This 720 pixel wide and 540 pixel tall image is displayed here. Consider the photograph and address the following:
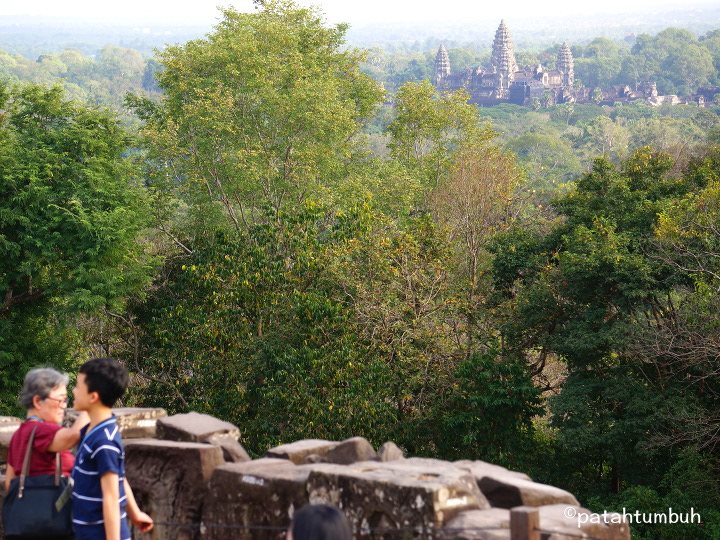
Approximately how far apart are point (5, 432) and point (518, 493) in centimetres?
378

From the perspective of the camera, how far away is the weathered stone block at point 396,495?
5.38 meters

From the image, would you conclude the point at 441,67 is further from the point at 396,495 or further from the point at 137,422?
the point at 396,495

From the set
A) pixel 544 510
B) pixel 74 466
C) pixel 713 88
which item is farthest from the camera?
pixel 713 88

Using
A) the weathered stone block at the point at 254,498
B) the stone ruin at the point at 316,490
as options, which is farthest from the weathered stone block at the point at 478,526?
the weathered stone block at the point at 254,498

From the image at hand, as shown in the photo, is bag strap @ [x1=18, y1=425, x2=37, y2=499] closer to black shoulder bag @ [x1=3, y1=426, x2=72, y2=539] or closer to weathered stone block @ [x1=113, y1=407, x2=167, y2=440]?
black shoulder bag @ [x1=3, y1=426, x2=72, y2=539]

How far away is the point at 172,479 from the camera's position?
6.61 meters

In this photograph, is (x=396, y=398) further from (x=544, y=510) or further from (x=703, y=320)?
(x=544, y=510)

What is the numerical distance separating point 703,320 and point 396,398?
5.43 meters

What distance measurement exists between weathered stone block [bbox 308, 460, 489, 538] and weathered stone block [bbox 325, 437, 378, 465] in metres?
0.38

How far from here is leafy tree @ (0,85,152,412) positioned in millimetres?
20562

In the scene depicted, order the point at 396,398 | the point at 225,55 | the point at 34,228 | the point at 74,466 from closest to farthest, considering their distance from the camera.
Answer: the point at 74,466 → the point at 396,398 → the point at 34,228 → the point at 225,55

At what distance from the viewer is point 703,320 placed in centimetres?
1695

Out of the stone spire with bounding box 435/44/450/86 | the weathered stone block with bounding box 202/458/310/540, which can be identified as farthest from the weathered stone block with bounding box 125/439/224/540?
the stone spire with bounding box 435/44/450/86

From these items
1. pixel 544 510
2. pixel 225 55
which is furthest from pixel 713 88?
pixel 544 510
